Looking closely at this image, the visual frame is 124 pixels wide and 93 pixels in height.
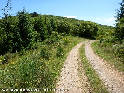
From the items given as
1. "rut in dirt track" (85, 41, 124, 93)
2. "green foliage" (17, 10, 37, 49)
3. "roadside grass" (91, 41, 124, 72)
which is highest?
"green foliage" (17, 10, 37, 49)

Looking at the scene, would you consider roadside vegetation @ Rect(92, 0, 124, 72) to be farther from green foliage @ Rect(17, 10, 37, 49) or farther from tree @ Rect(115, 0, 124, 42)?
green foliage @ Rect(17, 10, 37, 49)

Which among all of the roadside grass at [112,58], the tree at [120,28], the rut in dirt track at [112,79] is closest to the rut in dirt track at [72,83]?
the rut in dirt track at [112,79]

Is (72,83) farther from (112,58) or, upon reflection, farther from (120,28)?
(120,28)

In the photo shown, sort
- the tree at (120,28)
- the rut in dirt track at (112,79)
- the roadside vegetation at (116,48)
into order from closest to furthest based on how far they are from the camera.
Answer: the rut in dirt track at (112,79) → the roadside vegetation at (116,48) → the tree at (120,28)

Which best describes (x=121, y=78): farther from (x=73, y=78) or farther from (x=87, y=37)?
(x=87, y=37)

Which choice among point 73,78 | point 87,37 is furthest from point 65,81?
point 87,37

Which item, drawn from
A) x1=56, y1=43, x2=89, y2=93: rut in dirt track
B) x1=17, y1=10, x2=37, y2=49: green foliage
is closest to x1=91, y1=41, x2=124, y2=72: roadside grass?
x1=56, y1=43, x2=89, y2=93: rut in dirt track

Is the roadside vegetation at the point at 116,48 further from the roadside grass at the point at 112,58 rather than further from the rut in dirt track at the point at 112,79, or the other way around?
the rut in dirt track at the point at 112,79

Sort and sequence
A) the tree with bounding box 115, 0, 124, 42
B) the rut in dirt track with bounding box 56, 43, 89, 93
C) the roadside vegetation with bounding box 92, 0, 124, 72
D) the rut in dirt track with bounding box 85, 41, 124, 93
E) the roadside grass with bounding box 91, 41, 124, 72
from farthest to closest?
the tree with bounding box 115, 0, 124, 42, the roadside vegetation with bounding box 92, 0, 124, 72, the roadside grass with bounding box 91, 41, 124, 72, the rut in dirt track with bounding box 56, 43, 89, 93, the rut in dirt track with bounding box 85, 41, 124, 93

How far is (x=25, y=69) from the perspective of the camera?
12.3m

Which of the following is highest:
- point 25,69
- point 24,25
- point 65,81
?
point 24,25

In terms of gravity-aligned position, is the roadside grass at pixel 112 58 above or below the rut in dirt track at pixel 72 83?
above

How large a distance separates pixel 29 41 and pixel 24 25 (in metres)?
2.76

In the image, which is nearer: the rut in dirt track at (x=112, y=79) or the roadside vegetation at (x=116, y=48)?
the rut in dirt track at (x=112, y=79)
